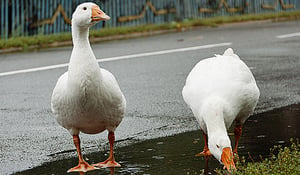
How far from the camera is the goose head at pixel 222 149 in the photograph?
6.00 metres

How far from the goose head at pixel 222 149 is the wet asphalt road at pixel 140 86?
190 centimetres

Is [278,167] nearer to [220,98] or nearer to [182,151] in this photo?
[220,98]

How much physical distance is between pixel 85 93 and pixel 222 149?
139cm

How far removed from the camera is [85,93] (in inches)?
261

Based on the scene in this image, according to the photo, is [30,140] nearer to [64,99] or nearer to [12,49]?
[64,99]

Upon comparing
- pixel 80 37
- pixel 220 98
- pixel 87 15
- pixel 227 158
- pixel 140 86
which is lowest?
pixel 140 86

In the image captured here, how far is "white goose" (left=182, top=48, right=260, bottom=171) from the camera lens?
20.6 feet

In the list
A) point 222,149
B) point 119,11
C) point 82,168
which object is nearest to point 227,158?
point 222,149

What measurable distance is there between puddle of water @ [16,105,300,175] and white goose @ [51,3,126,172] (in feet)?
0.80

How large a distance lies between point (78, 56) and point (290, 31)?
12.6m

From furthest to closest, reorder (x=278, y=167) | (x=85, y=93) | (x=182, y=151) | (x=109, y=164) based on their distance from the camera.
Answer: (x=182, y=151) → (x=109, y=164) → (x=85, y=93) → (x=278, y=167)

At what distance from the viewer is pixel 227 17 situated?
21.8 metres

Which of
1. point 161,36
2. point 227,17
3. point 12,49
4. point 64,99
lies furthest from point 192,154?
point 227,17

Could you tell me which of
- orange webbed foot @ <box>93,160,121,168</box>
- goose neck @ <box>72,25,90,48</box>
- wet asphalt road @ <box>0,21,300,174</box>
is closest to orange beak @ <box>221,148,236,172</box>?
orange webbed foot @ <box>93,160,121,168</box>
